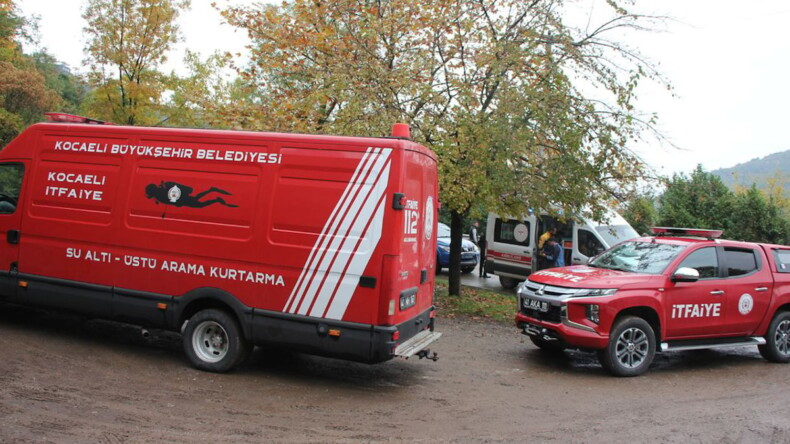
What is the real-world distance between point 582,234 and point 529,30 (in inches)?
277

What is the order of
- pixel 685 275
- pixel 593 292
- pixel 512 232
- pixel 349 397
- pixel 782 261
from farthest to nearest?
pixel 512 232
pixel 782 261
pixel 685 275
pixel 593 292
pixel 349 397

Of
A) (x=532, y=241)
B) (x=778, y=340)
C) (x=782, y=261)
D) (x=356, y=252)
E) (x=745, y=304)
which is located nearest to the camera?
(x=356, y=252)

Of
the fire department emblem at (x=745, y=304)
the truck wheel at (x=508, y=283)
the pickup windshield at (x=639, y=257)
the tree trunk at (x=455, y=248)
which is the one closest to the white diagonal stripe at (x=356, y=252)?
the pickup windshield at (x=639, y=257)

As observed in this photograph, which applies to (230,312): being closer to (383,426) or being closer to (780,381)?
(383,426)

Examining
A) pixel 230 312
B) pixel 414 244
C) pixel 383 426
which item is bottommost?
pixel 383 426

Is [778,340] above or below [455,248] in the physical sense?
below

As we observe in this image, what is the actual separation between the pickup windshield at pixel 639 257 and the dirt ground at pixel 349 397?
1.49 m

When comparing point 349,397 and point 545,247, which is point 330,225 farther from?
point 545,247

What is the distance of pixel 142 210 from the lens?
7070 millimetres

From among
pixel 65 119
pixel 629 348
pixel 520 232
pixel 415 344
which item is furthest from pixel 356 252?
pixel 520 232

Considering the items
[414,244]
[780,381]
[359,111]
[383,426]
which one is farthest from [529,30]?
[383,426]

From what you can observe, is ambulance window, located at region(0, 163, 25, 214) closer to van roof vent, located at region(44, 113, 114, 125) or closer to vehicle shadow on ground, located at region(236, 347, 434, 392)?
van roof vent, located at region(44, 113, 114, 125)

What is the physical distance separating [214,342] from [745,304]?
7657 mm

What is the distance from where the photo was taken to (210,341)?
692 cm
